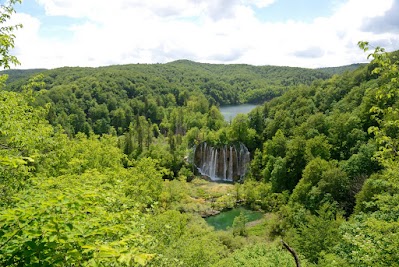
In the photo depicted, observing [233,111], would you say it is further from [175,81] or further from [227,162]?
[227,162]

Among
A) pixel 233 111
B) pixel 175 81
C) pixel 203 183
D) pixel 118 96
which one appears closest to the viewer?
pixel 203 183

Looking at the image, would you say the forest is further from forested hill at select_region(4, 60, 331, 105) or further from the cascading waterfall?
forested hill at select_region(4, 60, 331, 105)

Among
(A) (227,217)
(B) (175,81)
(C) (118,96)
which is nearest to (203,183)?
(A) (227,217)

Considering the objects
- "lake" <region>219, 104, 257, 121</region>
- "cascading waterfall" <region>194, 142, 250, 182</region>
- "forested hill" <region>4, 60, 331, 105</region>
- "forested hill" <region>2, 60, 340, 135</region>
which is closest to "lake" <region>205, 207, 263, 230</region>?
"cascading waterfall" <region>194, 142, 250, 182</region>

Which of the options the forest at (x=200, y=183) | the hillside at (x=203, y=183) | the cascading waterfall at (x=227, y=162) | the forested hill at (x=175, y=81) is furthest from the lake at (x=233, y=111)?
the cascading waterfall at (x=227, y=162)

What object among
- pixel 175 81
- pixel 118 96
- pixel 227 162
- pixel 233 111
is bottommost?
pixel 227 162

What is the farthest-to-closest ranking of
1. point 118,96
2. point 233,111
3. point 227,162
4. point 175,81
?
point 175,81, point 233,111, point 118,96, point 227,162

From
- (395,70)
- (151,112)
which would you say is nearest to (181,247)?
(395,70)
